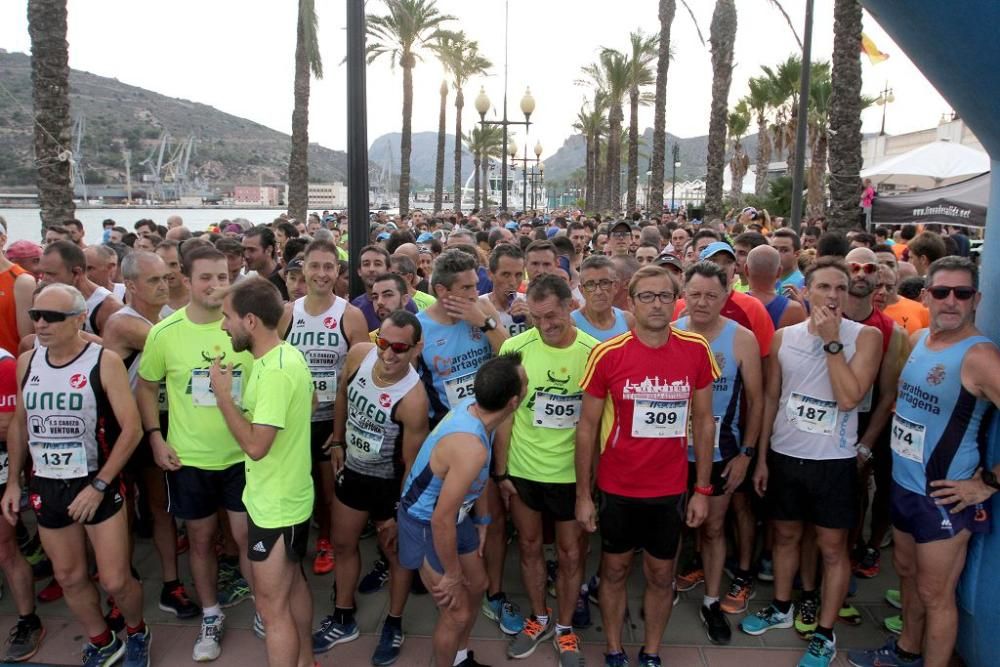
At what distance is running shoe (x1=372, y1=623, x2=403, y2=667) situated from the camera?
342 cm

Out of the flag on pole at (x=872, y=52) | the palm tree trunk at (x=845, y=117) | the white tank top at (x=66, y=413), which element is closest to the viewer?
the white tank top at (x=66, y=413)

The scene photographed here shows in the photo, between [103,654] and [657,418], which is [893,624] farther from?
[103,654]

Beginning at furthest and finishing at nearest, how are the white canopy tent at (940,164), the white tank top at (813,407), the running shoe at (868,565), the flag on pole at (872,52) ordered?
the flag on pole at (872,52) < the white canopy tent at (940,164) < the running shoe at (868,565) < the white tank top at (813,407)

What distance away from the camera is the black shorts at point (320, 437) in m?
4.15

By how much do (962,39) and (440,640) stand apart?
3324 millimetres

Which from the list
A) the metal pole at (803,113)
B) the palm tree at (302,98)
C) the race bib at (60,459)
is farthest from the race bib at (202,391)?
the palm tree at (302,98)

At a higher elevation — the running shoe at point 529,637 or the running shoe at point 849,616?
the running shoe at point 849,616

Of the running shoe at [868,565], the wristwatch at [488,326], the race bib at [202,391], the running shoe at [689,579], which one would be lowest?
the running shoe at [689,579]

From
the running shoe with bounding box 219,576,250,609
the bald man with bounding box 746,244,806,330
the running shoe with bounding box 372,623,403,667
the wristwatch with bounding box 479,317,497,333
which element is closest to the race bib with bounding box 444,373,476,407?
the wristwatch with bounding box 479,317,497,333

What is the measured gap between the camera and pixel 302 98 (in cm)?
1764

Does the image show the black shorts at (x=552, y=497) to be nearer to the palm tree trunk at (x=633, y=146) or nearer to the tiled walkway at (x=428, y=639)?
the tiled walkway at (x=428, y=639)

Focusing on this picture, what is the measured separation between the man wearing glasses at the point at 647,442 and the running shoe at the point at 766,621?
2.16 ft

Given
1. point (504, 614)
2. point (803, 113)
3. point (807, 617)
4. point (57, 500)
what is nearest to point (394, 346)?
point (504, 614)

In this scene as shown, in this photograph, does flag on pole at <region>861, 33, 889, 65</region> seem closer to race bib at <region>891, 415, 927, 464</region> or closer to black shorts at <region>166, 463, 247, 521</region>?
race bib at <region>891, 415, 927, 464</region>
